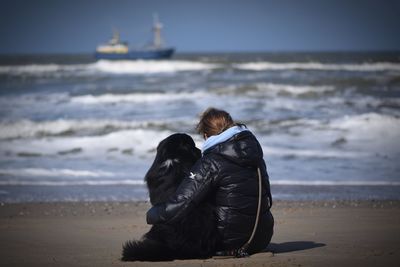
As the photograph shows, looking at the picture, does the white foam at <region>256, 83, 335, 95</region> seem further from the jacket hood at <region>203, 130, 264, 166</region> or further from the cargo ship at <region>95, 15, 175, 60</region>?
the cargo ship at <region>95, 15, 175, 60</region>

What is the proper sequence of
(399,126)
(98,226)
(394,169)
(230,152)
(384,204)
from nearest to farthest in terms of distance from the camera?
(230,152)
(98,226)
(384,204)
(394,169)
(399,126)

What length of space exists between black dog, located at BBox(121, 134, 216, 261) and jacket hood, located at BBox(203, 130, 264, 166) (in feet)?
0.74

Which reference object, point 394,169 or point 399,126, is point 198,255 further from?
point 399,126

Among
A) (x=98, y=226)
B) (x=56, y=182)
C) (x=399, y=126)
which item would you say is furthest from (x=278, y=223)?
(x=399, y=126)

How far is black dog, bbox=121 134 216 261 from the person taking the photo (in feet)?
13.0

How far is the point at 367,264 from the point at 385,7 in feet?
238

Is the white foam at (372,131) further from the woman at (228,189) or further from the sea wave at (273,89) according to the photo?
the woman at (228,189)

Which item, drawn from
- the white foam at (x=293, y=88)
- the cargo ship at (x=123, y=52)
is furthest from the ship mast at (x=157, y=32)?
the white foam at (x=293, y=88)

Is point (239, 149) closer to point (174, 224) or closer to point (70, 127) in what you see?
point (174, 224)

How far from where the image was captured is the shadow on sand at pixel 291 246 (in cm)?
459

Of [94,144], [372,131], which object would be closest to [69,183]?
[94,144]

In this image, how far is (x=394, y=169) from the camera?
948 cm

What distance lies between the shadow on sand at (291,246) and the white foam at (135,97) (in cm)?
1614

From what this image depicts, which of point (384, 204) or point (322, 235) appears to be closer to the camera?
point (322, 235)
